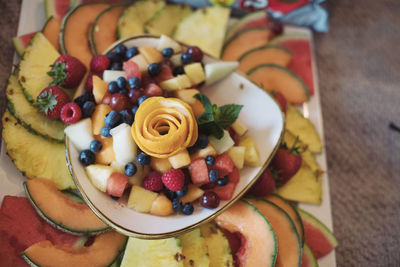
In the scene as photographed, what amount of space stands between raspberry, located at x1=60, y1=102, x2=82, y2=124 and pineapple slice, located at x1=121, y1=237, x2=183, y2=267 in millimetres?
548

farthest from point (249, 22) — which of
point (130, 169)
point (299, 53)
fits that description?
point (130, 169)

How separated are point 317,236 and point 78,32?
1.56 metres

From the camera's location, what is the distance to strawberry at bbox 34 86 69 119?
4.49 feet

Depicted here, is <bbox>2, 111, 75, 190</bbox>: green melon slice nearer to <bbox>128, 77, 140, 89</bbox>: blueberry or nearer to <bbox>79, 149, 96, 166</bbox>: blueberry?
<bbox>79, 149, 96, 166</bbox>: blueberry

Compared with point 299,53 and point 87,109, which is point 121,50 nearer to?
point 87,109

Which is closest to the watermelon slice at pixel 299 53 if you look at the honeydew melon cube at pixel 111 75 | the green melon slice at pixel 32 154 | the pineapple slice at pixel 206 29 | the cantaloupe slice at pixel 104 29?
the pineapple slice at pixel 206 29

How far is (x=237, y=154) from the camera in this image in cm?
143

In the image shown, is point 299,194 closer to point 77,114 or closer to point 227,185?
point 227,185

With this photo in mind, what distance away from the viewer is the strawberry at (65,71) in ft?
4.71

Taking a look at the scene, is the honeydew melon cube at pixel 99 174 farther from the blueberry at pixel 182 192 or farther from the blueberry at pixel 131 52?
the blueberry at pixel 131 52

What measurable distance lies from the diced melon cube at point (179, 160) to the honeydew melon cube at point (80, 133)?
1.13 ft

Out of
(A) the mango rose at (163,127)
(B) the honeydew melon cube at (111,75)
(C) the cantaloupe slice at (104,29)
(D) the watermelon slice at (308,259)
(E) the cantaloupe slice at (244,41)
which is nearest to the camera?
(A) the mango rose at (163,127)

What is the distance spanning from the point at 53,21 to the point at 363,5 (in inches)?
82.7

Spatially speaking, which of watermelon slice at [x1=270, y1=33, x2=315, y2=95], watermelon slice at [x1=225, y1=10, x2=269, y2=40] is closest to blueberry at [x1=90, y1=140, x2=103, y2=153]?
watermelon slice at [x1=225, y1=10, x2=269, y2=40]
